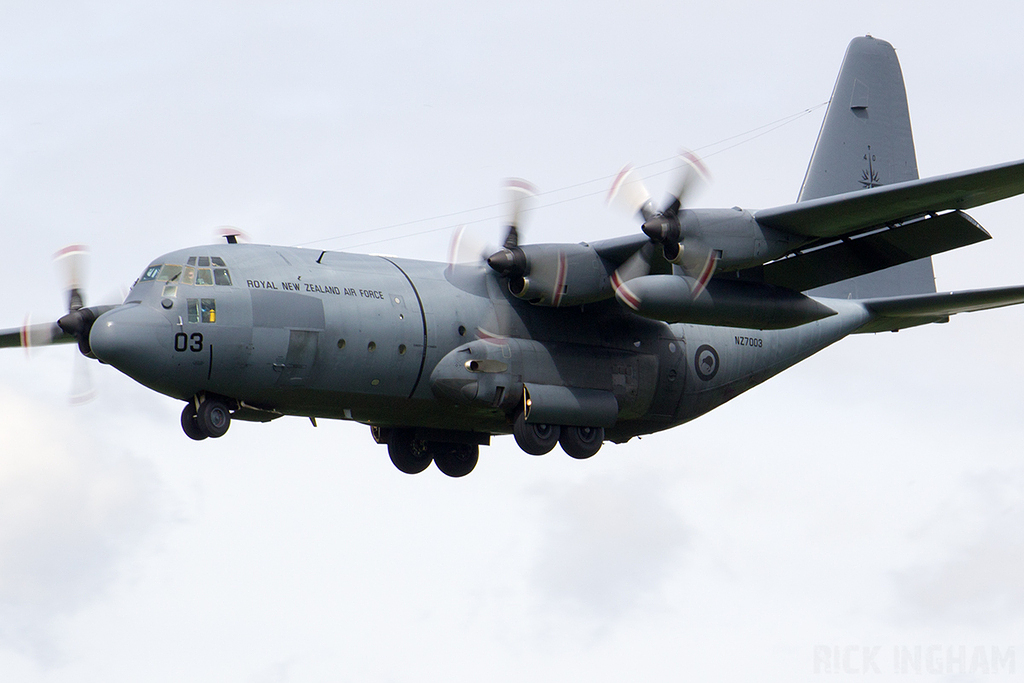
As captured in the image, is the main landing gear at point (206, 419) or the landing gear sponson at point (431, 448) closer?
the main landing gear at point (206, 419)

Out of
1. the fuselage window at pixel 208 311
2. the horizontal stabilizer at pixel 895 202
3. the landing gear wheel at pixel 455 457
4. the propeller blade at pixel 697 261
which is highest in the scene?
the horizontal stabilizer at pixel 895 202

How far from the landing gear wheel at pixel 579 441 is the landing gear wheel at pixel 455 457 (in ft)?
6.92

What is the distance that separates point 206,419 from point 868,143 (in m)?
13.6

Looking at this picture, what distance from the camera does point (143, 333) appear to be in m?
18.2

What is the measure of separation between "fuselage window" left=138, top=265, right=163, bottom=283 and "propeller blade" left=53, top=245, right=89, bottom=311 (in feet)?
7.11

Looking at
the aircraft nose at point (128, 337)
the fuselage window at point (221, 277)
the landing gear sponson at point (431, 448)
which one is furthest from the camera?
the landing gear sponson at point (431, 448)

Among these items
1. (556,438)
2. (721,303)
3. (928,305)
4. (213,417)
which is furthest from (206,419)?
(928,305)

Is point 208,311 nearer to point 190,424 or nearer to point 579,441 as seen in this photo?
point 190,424

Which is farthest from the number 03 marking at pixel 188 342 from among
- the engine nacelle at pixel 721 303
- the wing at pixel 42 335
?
the engine nacelle at pixel 721 303

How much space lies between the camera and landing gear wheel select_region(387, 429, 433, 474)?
2269 cm

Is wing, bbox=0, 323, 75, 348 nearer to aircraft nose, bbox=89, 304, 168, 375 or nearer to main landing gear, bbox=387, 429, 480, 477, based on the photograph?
aircraft nose, bbox=89, 304, 168, 375

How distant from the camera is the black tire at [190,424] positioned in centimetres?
1914

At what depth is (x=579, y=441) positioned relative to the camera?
21375 mm

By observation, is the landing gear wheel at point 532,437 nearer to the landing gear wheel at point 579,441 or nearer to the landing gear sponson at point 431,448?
the landing gear wheel at point 579,441
